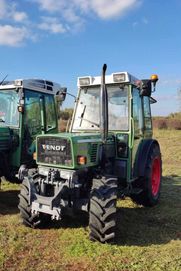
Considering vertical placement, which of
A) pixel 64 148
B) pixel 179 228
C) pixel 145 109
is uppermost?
pixel 145 109

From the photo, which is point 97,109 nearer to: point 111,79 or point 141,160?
point 111,79

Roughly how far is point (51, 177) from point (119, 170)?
1.48 m

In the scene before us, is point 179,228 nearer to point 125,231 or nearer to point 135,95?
point 125,231

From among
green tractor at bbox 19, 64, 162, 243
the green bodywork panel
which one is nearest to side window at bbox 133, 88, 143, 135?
green tractor at bbox 19, 64, 162, 243

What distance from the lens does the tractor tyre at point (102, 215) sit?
5051mm

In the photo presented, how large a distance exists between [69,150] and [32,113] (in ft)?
9.57

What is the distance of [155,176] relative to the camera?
A: 775 cm

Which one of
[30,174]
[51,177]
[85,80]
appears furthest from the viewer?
[85,80]

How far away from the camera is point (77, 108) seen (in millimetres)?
7090

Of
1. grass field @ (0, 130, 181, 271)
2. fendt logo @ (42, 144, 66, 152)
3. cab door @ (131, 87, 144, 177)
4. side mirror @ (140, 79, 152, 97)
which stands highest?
side mirror @ (140, 79, 152, 97)

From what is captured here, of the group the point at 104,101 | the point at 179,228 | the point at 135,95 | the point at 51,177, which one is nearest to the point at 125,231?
the point at 179,228

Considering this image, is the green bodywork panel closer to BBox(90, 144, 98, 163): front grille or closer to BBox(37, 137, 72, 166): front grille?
A: BBox(37, 137, 72, 166): front grille

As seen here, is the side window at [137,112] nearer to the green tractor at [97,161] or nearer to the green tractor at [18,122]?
the green tractor at [97,161]

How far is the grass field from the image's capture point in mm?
4477
